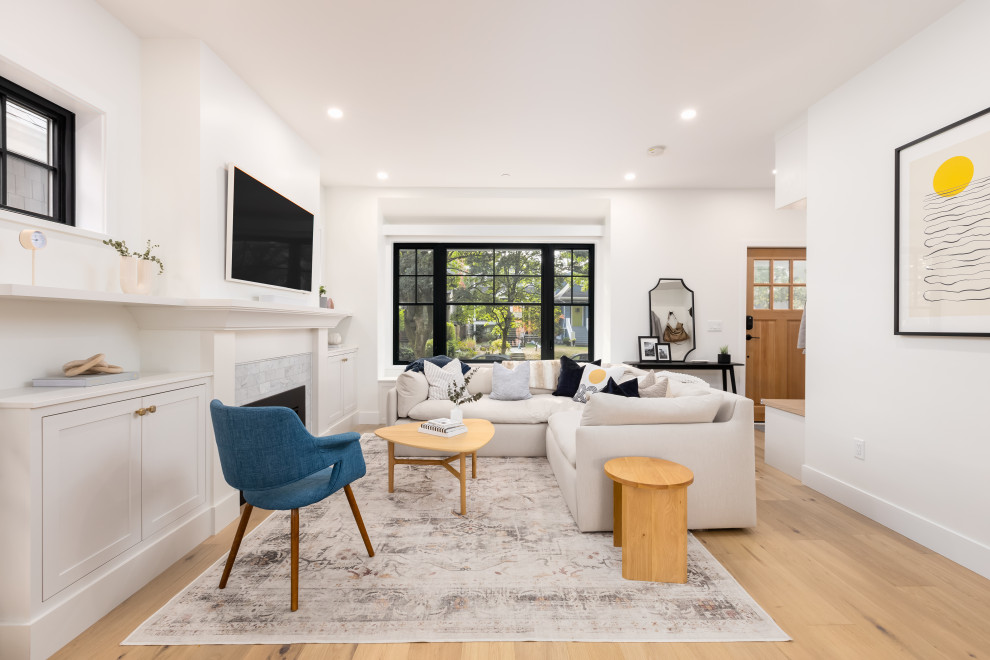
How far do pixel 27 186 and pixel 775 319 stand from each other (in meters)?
6.06

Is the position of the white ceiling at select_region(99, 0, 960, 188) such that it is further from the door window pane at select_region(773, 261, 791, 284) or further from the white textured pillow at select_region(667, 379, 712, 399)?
the white textured pillow at select_region(667, 379, 712, 399)

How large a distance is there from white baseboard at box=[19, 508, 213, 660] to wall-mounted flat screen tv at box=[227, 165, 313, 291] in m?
1.46

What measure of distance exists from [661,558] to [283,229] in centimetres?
321

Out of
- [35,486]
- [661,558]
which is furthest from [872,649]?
[35,486]

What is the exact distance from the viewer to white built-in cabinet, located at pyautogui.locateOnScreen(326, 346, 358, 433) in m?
4.04

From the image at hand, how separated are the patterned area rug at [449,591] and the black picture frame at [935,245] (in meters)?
1.68

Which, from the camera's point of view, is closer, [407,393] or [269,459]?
[269,459]

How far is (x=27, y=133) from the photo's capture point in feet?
6.21

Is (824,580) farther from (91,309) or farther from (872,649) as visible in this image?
(91,309)

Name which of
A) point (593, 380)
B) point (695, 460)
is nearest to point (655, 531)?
point (695, 460)

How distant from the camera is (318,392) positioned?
12.3ft

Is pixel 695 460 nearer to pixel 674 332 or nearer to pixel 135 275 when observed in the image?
pixel 674 332

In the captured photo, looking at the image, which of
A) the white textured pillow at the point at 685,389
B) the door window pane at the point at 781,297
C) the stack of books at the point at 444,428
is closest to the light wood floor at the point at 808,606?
the stack of books at the point at 444,428

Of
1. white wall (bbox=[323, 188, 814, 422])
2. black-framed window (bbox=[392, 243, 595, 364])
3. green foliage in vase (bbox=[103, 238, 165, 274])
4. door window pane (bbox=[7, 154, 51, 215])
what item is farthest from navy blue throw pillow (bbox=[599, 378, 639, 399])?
door window pane (bbox=[7, 154, 51, 215])
